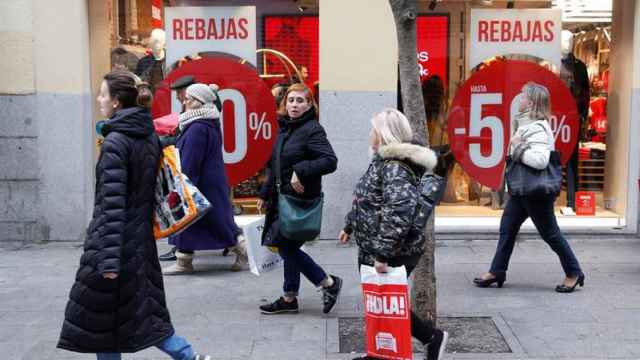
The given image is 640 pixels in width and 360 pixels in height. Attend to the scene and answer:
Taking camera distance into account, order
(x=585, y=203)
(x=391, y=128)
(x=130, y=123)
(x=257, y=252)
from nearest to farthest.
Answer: (x=130, y=123) < (x=391, y=128) < (x=257, y=252) < (x=585, y=203)

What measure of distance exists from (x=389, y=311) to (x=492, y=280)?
9.13ft

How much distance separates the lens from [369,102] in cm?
951

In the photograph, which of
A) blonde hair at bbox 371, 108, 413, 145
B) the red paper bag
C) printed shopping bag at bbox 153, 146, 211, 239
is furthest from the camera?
the red paper bag

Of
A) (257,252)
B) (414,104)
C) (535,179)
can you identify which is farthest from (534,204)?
(257,252)

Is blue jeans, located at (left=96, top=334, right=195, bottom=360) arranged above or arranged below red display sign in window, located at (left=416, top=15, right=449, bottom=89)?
below

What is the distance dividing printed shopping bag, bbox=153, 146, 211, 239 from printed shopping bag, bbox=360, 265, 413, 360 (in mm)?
1093

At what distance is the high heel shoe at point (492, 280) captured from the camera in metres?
7.60

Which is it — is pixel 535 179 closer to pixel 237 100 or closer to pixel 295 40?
pixel 295 40

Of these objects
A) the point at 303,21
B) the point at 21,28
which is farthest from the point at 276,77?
the point at 21,28

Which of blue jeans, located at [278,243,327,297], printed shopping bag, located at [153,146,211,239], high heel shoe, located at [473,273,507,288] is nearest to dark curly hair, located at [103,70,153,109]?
printed shopping bag, located at [153,146,211,239]

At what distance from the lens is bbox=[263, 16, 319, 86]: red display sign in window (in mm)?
9953

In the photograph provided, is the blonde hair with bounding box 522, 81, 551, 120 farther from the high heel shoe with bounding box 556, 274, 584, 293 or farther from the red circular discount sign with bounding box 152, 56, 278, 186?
the red circular discount sign with bounding box 152, 56, 278, 186

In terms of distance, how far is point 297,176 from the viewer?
651cm

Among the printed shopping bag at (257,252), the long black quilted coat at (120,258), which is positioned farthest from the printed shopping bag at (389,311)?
the printed shopping bag at (257,252)
